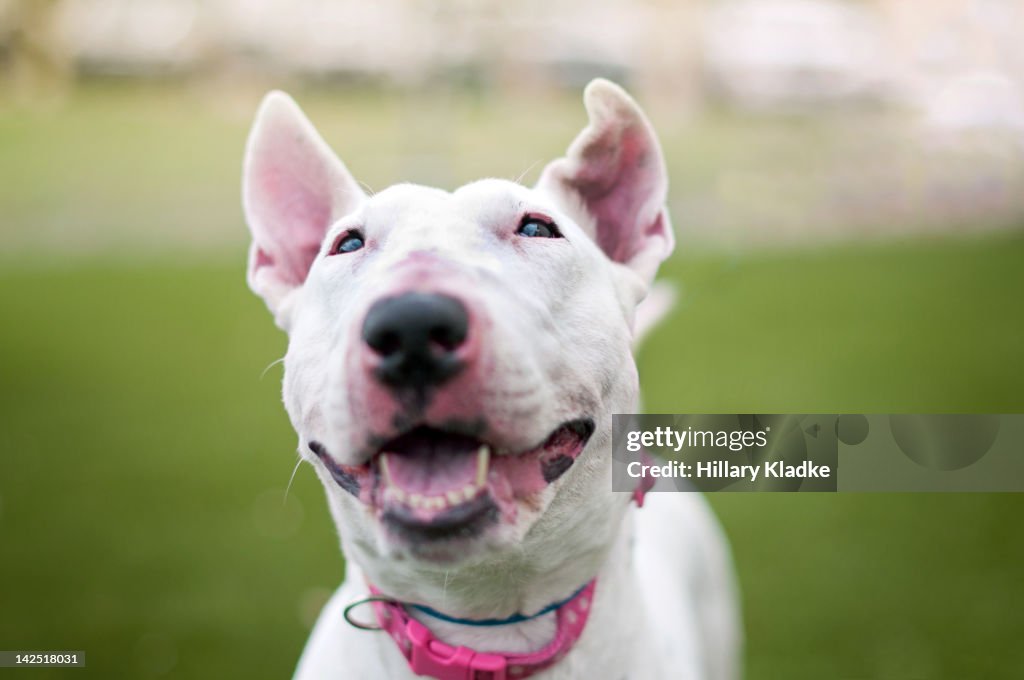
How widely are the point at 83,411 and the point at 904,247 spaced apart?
12.4 metres

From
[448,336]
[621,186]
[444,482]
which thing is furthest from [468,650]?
[621,186]

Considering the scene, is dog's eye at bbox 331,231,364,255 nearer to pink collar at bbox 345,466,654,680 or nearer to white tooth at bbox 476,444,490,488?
white tooth at bbox 476,444,490,488

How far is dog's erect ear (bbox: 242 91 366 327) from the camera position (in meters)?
2.74

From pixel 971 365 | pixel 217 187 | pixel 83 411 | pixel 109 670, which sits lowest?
pixel 109 670

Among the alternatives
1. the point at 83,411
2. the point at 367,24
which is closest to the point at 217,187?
the point at 367,24

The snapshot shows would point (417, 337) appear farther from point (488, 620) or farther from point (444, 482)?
point (488, 620)

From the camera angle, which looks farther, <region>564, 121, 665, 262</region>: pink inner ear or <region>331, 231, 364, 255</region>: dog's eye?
<region>564, 121, 665, 262</region>: pink inner ear

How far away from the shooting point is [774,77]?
23562 millimetres

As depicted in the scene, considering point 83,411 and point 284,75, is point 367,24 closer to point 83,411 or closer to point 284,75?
point 284,75

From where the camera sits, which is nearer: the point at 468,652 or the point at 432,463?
the point at 432,463

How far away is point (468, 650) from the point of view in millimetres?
2209

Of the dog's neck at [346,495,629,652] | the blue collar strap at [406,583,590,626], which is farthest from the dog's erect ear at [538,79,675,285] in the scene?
the blue collar strap at [406,583,590,626]

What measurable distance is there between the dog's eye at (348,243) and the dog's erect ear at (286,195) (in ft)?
1.50

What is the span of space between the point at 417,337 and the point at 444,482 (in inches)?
12.8
